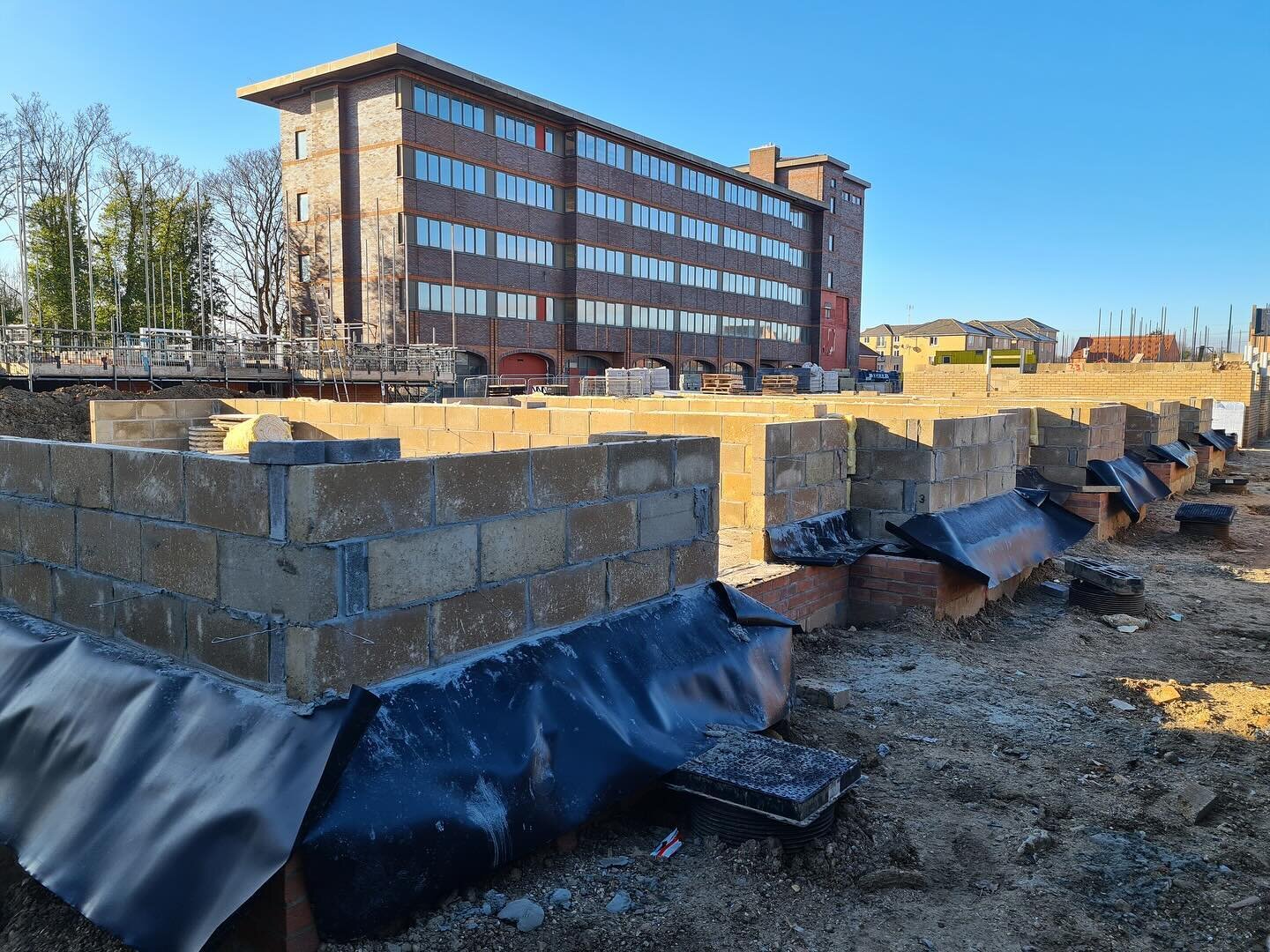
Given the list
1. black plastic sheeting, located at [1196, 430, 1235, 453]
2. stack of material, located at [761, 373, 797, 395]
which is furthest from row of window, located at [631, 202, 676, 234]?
black plastic sheeting, located at [1196, 430, 1235, 453]

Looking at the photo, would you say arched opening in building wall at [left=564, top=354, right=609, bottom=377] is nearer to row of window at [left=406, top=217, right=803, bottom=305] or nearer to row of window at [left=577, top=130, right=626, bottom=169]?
row of window at [left=406, top=217, right=803, bottom=305]

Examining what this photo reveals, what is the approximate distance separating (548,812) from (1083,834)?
2.72 m

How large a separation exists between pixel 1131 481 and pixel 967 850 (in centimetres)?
1254

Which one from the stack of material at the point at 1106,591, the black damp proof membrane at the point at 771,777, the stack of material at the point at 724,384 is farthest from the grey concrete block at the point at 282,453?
the stack of material at the point at 724,384

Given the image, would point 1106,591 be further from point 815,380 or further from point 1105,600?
point 815,380

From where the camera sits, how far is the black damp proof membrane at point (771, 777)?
4316 millimetres

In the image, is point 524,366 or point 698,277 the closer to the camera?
point 524,366

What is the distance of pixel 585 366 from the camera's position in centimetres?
4684

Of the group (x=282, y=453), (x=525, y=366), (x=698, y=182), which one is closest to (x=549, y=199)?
(x=525, y=366)

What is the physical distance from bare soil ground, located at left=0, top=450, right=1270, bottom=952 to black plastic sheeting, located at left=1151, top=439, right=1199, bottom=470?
11.6 meters

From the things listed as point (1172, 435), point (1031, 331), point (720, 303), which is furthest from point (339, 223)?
point (1031, 331)

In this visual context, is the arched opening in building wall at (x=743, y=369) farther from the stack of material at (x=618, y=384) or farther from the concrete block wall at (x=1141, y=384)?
the stack of material at (x=618, y=384)

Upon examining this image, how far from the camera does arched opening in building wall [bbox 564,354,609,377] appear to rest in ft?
149

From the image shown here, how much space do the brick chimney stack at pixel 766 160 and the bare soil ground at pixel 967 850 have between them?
6250 centimetres
